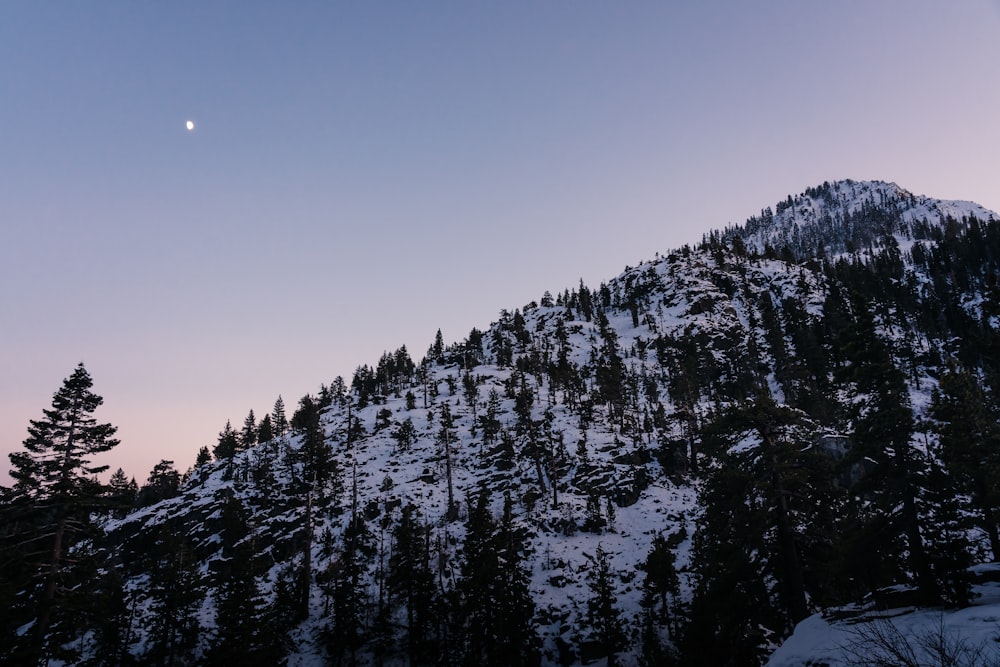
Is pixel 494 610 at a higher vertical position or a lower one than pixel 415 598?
lower

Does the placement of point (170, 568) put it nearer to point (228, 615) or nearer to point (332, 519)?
point (228, 615)

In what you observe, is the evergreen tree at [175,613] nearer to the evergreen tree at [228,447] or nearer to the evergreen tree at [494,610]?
the evergreen tree at [494,610]

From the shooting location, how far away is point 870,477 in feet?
65.1

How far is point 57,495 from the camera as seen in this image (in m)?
22.0

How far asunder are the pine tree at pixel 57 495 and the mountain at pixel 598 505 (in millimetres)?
802

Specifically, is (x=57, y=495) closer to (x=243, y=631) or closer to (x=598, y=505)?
(x=243, y=631)

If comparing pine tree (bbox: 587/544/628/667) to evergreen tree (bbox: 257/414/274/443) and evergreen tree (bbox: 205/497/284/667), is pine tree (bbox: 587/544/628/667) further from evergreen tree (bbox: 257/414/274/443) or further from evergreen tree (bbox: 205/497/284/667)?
evergreen tree (bbox: 257/414/274/443)

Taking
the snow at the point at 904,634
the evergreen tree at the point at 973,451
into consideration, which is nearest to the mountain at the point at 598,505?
the evergreen tree at the point at 973,451

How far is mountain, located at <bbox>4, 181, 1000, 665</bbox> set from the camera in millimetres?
21078

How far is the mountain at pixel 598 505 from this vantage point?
21.1m

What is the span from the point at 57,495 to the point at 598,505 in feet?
160

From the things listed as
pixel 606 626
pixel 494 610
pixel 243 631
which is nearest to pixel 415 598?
pixel 494 610

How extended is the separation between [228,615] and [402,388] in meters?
100

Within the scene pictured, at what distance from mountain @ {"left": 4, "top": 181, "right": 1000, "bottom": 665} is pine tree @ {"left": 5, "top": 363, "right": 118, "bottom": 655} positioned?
802 millimetres
